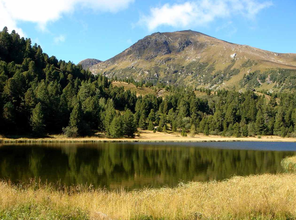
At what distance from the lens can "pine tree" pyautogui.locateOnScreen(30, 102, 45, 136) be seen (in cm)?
8144

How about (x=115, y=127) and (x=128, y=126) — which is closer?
(x=115, y=127)

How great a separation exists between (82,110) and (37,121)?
26042 mm

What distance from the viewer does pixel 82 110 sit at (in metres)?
106

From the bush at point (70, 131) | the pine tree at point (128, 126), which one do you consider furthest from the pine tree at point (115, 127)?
the bush at point (70, 131)

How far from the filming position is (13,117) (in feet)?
257

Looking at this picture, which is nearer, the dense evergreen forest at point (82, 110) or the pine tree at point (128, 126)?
the dense evergreen forest at point (82, 110)

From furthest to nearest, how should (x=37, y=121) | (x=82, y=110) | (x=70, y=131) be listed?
(x=82, y=110) → (x=70, y=131) → (x=37, y=121)

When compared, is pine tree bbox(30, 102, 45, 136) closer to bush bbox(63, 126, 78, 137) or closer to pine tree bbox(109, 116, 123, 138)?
bush bbox(63, 126, 78, 137)

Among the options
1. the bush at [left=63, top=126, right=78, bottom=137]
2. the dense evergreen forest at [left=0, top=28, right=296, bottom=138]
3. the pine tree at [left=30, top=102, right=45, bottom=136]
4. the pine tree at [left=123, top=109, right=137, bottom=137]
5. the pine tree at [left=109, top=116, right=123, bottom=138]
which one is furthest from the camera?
the pine tree at [left=123, top=109, right=137, bottom=137]

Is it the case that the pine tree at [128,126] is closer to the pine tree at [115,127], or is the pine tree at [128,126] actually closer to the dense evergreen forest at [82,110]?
the dense evergreen forest at [82,110]

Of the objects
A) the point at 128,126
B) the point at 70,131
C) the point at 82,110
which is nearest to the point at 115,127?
the point at 128,126

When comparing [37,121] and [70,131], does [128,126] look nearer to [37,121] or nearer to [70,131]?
[70,131]

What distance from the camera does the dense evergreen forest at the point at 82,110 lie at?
284ft

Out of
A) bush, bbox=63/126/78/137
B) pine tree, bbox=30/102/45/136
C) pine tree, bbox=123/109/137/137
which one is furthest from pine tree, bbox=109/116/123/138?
pine tree, bbox=30/102/45/136
